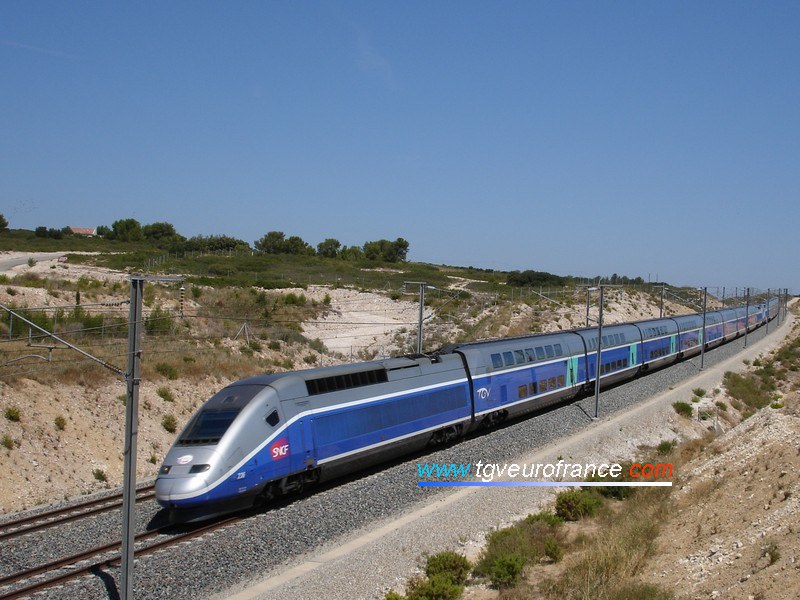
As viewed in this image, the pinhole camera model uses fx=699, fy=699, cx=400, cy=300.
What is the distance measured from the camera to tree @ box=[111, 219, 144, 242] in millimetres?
136875

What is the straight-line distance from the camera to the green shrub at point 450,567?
50.4 feet

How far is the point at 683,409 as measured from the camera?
121 ft

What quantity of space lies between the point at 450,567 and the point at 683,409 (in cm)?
2523

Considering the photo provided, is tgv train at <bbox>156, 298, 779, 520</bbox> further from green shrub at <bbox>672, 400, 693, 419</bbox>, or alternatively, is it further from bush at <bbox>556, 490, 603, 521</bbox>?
green shrub at <bbox>672, 400, 693, 419</bbox>

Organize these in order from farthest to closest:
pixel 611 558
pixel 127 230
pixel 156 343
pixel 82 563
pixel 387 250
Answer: pixel 387 250 → pixel 127 230 → pixel 156 343 → pixel 82 563 → pixel 611 558

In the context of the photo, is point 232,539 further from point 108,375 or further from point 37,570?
point 108,375

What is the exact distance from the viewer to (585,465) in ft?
85.0

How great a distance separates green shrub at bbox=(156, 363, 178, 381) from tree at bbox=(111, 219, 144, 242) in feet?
359

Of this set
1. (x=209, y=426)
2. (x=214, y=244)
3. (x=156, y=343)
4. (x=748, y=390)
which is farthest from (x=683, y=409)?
(x=214, y=244)

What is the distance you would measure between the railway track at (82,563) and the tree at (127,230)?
126 m

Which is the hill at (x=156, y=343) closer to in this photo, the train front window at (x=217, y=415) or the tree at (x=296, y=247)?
the train front window at (x=217, y=415)

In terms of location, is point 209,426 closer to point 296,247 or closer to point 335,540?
point 335,540

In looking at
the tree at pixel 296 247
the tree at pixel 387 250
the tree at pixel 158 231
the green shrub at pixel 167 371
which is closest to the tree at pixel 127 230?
the tree at pixel 158 231

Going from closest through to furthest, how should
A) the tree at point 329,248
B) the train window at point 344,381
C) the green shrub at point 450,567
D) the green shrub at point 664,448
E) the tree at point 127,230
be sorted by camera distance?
the green shrub at point 450,567
the train window at point 344,381
the green shrub at point 664,448
the tree at point 127,230
the tree at point 329,248
